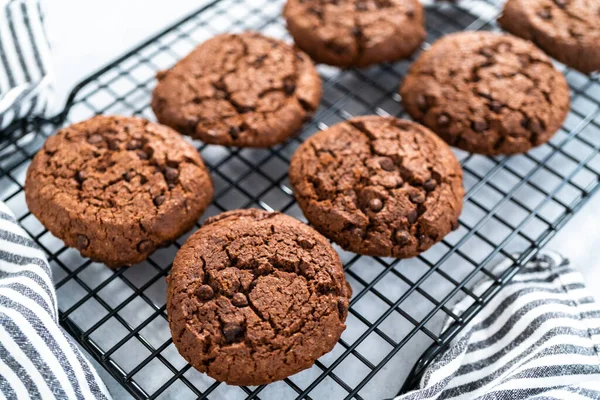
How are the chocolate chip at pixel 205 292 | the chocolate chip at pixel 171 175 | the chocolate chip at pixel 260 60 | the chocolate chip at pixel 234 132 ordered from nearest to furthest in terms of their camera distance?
1. the chocolate chip at pixel 205 292
2. the chocolate chip at pixel 171 175
3. the chocolate chip at pixel 234 132
4. the chocolate chip at pixel 260 60

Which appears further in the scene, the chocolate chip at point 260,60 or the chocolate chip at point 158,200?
the chocolate chip at point 260,60

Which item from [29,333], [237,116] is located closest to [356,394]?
[29,333]

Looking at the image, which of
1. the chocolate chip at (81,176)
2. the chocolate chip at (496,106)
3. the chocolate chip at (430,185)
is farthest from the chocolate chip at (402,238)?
the chocolate chip at (81,176)

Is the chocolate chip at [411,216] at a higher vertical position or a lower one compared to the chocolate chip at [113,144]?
lower

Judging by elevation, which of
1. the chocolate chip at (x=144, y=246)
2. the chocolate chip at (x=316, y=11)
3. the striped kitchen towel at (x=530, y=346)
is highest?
the chocolate chip at (x=316, y=11)

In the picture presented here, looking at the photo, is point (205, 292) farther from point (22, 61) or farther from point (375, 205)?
point (22, 61)

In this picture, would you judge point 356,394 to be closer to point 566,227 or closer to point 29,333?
point 29,333

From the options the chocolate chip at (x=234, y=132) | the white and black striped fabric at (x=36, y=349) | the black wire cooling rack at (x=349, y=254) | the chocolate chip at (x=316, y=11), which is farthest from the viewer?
the chocolate chip at (x=316, y=11)

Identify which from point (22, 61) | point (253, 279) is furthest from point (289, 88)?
point (22, 61)

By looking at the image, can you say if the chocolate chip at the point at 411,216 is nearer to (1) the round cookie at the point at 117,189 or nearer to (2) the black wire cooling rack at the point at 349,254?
(2) the black wire cooling rack at the point at 349,254
